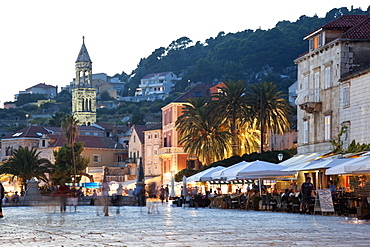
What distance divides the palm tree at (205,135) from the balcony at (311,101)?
1867 cm

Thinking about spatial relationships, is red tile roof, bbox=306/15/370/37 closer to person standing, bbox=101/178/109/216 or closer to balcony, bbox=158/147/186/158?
person standing, bbox=101/178/109/216

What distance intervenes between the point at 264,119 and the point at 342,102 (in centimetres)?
2079

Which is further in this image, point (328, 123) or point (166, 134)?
point (166, 134)

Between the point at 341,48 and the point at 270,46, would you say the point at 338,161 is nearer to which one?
the point at 341,48

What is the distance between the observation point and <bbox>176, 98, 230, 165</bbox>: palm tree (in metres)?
66.7

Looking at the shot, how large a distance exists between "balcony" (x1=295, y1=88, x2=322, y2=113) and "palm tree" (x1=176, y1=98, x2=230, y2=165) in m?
18.7

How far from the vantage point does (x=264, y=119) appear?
62188mm

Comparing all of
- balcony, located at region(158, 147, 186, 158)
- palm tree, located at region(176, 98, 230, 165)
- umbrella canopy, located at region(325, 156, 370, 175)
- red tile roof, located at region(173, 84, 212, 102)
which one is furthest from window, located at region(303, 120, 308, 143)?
red tile roof, located at region(173, 84, 212, 102)

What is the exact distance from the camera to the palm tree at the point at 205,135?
6669 cm

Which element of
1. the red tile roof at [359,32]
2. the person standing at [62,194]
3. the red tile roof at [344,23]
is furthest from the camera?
the red tile roof at [344,23]

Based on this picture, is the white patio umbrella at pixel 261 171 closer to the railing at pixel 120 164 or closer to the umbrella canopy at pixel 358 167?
the umbrella canopy at pixel 358 167

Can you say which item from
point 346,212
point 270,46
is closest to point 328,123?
point 346,212

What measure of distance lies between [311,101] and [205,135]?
24267mm

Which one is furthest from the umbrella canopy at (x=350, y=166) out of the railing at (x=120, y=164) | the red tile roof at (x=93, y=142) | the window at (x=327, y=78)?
the red tile roof at (x=93, y=142)
